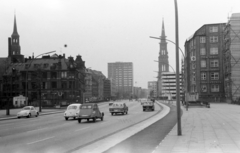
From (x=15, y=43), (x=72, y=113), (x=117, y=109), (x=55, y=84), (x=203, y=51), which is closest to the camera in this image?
(x=72, y=113)

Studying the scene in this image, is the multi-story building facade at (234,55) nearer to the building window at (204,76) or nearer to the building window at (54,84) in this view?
the building window at (204,76)

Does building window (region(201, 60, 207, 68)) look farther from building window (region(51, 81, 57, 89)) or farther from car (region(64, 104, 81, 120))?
car (region(64, 104, 81, 120))

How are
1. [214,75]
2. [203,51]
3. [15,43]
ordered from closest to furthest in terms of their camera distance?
[214,75] → [203,51] → [15,43]

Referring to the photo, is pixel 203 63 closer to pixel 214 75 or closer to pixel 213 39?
pixel 214 75

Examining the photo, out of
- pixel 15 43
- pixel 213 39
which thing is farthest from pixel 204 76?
pixel 15 43

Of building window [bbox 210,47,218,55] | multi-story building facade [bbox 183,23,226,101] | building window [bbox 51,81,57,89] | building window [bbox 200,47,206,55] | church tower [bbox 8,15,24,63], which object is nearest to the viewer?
multi-story building facade [bbox 183,23,226,101]

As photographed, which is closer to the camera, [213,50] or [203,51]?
[213,50]

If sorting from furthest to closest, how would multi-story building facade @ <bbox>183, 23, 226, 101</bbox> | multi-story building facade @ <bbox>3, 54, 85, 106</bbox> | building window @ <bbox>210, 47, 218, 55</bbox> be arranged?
building window @ <bbox>210, 47, 218, 55</bbox> → multi-story building facade @ <bbox>183, 23, 226, 101</bbox> → multi-story building facade @ <bbox>3, 54, 85, 106</bbox>

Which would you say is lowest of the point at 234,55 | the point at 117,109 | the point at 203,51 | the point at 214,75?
Answer: the point at 117,109

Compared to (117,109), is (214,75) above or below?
above

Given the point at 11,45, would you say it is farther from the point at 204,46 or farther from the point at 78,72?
the point at 204,46

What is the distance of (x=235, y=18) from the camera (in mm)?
78750

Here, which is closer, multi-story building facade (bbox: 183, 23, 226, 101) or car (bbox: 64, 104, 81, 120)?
car (bbox: 64, 104, 81, 120)

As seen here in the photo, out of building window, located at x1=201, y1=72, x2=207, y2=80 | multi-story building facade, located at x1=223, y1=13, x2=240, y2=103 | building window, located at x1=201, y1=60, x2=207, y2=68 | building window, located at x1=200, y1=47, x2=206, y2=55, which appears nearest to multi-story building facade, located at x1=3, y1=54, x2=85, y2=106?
building window, located at x1=201, y1=72, x2=207, y2=80
